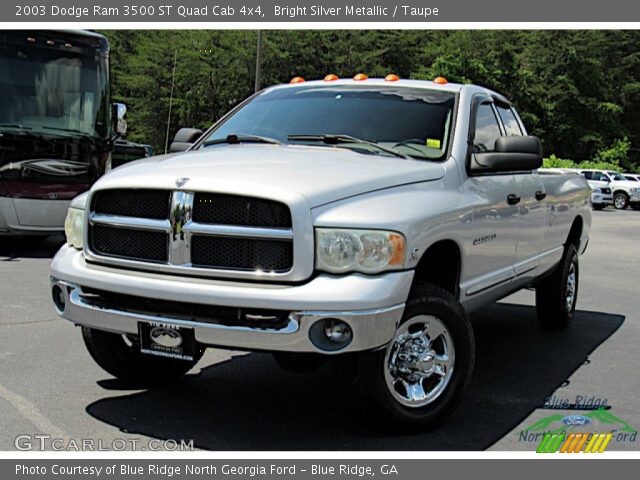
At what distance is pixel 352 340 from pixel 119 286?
1.23m

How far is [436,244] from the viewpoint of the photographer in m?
4.73

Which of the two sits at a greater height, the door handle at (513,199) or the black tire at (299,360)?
the door handle at (513,199)

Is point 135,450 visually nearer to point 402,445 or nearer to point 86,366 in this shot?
point 402,445

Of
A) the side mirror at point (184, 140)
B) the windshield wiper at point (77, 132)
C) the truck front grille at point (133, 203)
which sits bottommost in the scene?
the windshield wiper at point (77, 132)

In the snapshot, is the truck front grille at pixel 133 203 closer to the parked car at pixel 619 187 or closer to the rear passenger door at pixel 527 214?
the rear passenger door at pixel 527 214

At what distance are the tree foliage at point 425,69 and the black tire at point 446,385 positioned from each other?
49317 mm

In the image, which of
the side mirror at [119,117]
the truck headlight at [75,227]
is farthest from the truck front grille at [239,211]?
the side mirror at [119,117]

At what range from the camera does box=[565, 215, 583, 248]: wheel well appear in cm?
771

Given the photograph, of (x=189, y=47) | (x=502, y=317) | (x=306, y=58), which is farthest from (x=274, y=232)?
(x=189, y=47)

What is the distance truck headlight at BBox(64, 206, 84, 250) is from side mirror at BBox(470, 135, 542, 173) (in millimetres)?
2324

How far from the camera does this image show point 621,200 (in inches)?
1384

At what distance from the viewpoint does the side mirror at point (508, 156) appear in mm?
5188

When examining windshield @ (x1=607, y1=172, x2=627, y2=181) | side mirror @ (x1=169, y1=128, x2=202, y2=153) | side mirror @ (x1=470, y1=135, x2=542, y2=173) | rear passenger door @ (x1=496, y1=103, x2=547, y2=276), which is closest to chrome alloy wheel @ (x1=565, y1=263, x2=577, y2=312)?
rear passenger door @ (x1=496, y1=103, x2=547, y2=276)

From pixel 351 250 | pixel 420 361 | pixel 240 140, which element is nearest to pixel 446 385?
pixel 420 361
